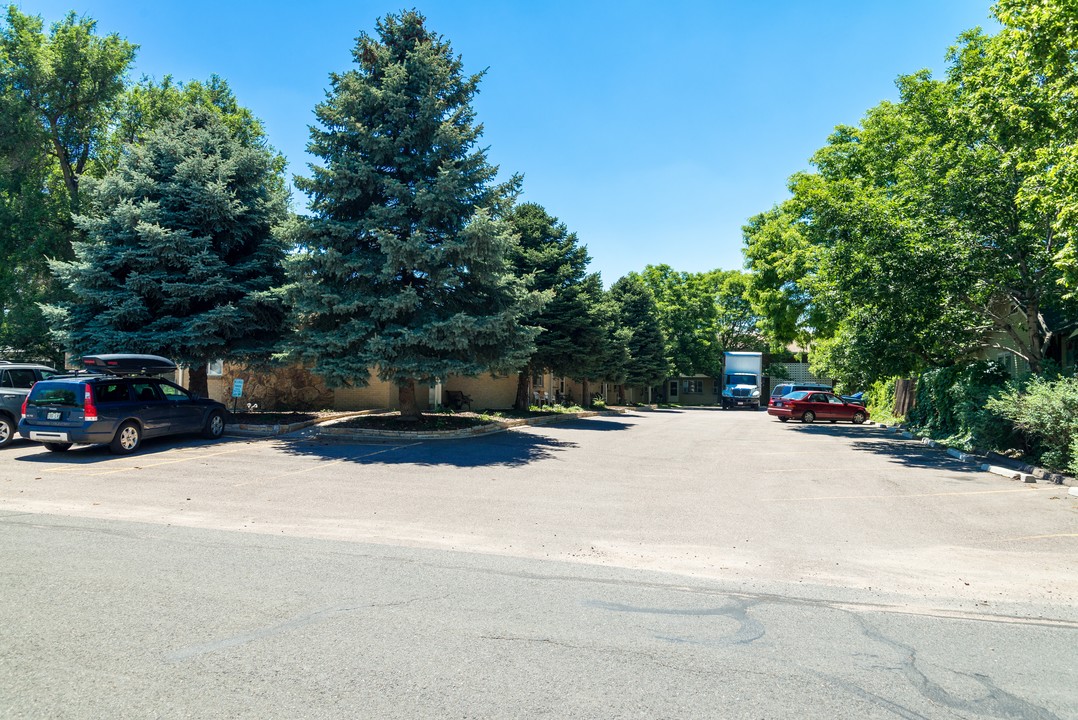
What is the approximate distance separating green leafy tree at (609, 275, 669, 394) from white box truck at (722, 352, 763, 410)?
762 centimetres

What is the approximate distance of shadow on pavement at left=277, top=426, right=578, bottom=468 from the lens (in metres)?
13.6

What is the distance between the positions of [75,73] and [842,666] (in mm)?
32607

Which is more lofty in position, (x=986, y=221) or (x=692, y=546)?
(x=986, y=221)

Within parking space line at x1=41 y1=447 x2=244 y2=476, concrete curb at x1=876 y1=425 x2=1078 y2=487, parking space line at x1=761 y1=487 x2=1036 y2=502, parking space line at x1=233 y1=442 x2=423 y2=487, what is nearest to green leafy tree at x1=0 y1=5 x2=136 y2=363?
parking space line at x1=41 y1=447 x2=244 y2=476

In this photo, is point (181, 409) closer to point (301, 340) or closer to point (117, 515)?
point (301, 340)

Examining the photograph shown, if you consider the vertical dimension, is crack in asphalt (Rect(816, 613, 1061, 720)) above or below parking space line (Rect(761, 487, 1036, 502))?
above

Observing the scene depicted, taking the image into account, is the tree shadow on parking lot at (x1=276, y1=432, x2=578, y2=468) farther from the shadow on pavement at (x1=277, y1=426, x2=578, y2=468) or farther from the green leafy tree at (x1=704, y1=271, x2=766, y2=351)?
the green leafy tree at (x1=704, y1=271, x2=766, y2=351)

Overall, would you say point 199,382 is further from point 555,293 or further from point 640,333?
point 640,333

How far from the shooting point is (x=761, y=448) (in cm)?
1792

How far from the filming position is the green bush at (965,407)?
583 inches

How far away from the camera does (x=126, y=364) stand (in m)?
15.1

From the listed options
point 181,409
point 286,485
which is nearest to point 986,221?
point 286,485

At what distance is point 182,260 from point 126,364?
4.10 meters

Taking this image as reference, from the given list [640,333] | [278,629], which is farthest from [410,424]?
[640,333]
